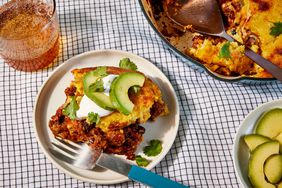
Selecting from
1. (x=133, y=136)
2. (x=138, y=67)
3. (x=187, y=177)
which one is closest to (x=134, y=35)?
(x=138, y=67)

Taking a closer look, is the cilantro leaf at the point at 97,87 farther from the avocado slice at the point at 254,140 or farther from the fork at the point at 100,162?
the avocado slice at the point at 254,140

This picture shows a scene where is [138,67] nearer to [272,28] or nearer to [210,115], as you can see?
[210,115]

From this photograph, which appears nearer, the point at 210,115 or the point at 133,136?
the point at 133,136

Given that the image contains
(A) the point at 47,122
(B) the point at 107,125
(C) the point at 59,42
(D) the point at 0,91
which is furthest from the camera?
(C) the point at 59,42

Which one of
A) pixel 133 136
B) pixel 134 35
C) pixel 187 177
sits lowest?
pixel 187 177

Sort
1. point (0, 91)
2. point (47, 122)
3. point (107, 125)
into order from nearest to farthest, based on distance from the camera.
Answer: point (107, 125)
point (47, 122)
point (0, 91)

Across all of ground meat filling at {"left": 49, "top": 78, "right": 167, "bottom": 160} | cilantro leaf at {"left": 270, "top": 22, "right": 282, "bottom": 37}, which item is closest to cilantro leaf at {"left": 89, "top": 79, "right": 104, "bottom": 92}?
ground meat filling at {"left": 49, "top": 78, "right": 167, "bottom": 160}

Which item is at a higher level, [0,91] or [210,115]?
[0,91]

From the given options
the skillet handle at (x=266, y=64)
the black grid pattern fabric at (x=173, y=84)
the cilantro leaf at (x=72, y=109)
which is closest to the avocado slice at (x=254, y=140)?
the black grid pattern fabric at (x=173, y=84)
